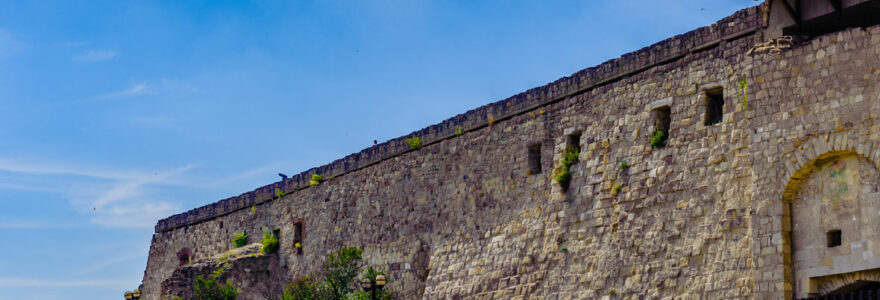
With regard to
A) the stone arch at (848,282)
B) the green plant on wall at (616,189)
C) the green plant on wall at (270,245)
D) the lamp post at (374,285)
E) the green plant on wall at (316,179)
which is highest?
the green plant on wall at (316,179)

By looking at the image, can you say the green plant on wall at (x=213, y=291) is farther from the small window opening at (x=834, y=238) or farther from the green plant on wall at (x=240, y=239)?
the small window opening at (x=834, y=238)

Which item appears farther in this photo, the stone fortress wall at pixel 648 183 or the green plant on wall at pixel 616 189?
the green plant on wall at pixel 616 189

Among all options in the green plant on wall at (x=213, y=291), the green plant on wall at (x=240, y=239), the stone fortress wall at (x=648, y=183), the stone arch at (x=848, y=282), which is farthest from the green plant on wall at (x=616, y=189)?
the green plant on wall at (x=240, y=239)

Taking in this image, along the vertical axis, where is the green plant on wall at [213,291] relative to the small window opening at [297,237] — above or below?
below

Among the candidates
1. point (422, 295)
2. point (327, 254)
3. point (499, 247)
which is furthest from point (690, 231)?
point (327, 254)

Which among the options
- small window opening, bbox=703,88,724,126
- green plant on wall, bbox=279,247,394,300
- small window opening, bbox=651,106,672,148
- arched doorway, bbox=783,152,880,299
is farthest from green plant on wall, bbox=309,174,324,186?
arched doorway, bbox=783,152,880,299

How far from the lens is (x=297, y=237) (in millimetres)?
28859

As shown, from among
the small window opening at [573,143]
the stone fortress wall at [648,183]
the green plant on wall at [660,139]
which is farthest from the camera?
the small window opening at [573,143]

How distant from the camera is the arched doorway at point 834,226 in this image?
1606 cm

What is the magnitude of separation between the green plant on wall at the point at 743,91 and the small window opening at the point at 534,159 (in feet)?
15.5

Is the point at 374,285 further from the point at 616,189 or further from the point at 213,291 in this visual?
the point at 213,291

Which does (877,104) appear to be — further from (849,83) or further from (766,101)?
(766,101)

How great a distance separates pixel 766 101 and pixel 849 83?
1289mm

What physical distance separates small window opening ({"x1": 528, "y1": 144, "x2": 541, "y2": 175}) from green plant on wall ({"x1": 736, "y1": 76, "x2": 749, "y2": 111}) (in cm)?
473
